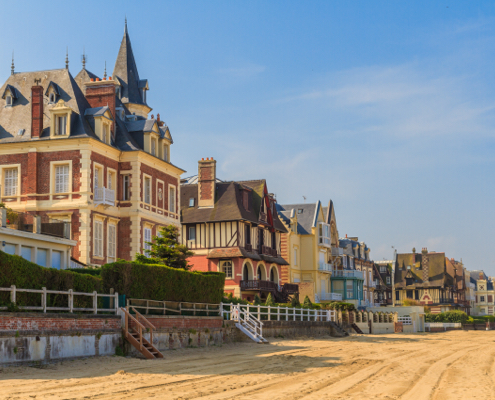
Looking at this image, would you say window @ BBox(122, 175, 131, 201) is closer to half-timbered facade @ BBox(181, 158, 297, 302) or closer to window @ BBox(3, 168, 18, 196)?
window @ BBox(3, 168, 18, 196)

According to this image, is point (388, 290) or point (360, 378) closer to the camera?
point (360, 378)

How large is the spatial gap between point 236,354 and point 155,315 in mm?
2960

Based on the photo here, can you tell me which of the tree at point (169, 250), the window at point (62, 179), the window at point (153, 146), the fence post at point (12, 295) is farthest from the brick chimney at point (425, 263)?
the fence post at point (12, 295)

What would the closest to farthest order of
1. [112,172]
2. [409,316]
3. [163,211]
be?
[112,172]
[163,211]
[409,316]

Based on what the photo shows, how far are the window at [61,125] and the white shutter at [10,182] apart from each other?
2.83 metres

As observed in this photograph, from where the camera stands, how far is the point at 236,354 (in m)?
21.8

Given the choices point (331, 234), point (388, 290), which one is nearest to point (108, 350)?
point (331, 234)

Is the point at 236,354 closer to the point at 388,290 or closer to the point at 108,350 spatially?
the point at 108,350

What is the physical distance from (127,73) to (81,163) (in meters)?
12.8

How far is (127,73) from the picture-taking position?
42375 mm

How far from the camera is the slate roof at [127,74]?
136ft

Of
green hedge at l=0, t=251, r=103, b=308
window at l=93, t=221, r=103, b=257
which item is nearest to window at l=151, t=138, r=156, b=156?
window at l=93, t=221, r=103, b=257

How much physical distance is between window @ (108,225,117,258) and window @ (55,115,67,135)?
5131mm

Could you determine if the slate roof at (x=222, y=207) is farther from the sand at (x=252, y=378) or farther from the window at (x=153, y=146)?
the sand at (x=252, y=378)
